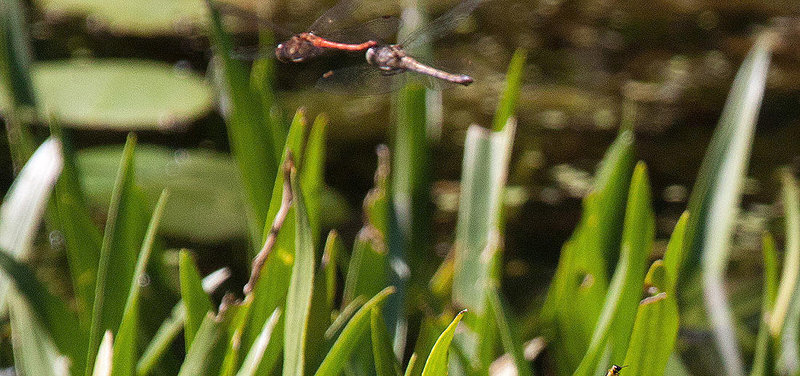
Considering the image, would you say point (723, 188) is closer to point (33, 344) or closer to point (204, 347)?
point (204, 347)

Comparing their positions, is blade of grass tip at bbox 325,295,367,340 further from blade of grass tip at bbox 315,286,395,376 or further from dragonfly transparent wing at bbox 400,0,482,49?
dragonfly transparent wing at bbox 400,0,482,49

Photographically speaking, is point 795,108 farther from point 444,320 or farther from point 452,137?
point 444,320

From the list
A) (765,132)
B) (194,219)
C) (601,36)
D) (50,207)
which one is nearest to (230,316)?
(50,207)

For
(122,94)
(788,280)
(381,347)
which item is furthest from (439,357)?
(122,94)

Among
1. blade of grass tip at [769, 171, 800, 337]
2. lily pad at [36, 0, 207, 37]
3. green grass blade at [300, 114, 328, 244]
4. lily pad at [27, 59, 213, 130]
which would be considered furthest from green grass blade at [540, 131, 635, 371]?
lily pad at [36, 0, 207, 37]

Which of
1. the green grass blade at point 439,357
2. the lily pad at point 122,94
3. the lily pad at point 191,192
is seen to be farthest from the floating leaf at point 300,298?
the lily pad at point 122,94

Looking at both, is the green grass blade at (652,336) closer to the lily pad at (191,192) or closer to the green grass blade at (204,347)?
the green grass blade at (204,347)
